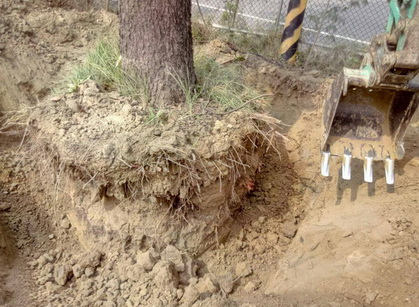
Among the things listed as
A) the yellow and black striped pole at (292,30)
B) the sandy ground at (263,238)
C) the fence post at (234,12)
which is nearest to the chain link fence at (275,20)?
the fence post at (234,12)

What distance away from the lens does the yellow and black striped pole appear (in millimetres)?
4828

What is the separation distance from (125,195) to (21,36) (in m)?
2.22

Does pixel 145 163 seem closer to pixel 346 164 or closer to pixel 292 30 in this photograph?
pixel 346 164

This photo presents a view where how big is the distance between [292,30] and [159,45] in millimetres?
2751

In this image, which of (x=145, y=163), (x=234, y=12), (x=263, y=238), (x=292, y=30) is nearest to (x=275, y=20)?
(x=234, y=12)

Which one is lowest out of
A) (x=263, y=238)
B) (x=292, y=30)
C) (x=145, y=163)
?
(x=263, y=238)

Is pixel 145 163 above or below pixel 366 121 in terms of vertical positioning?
below

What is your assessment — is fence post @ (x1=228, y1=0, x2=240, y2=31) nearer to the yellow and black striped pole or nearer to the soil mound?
the yellow and black striped pole

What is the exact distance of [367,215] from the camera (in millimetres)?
2852

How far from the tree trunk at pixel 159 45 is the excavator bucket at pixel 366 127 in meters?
1.02

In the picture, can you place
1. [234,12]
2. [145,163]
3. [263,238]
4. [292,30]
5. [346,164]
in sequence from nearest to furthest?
[145,163] < [346,164] < [263,238] < [292,30] < [234,12]

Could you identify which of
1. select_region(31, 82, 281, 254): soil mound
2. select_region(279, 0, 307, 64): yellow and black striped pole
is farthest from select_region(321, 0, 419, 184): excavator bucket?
select_region(279, 0, 307, 64): yellow and black striped pole

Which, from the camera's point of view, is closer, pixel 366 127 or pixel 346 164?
pixel 346 164

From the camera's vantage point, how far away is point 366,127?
8.81ft
